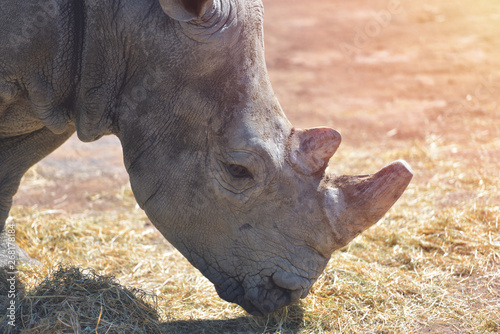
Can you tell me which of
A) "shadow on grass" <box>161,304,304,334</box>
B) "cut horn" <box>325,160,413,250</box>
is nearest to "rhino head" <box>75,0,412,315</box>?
"cut horn" <box>325,160,413,250</box>

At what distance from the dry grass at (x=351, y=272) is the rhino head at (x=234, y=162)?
55 centimetres

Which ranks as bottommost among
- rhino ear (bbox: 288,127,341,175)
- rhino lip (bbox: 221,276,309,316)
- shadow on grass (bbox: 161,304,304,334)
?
shadow on grass (bbox: 161,304,304,334)

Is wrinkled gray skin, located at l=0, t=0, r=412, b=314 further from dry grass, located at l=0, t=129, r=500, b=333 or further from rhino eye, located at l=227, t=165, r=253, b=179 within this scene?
dry grass, located at l=0, t=129, r=500, b=333

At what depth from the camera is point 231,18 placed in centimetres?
336

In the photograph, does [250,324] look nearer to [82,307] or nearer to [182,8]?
[82,307]

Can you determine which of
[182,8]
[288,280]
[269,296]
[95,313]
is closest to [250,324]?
[269,296]

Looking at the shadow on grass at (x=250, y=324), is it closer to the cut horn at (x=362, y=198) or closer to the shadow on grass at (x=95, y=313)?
the shadow on grass at (x=95, y=313)

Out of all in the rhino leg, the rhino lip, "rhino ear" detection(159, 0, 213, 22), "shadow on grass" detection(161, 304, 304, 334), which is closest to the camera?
"rhino ear" detection(159, 0, 213, 22)

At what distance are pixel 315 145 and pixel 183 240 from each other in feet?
3.04

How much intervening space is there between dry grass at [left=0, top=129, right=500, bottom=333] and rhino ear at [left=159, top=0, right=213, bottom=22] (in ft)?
5.59

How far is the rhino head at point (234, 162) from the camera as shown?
3.36 meters

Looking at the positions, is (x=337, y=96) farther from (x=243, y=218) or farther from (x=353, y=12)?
(x=243, y=218)

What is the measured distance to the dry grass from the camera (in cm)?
377

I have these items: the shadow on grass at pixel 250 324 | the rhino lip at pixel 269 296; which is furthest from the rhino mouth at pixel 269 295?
the shadow on grass at pixel 250 324
